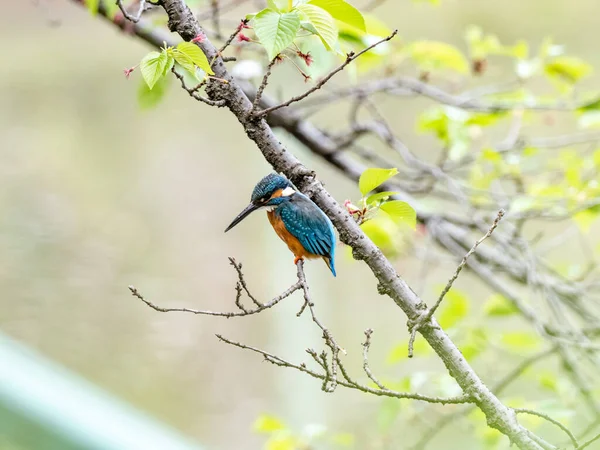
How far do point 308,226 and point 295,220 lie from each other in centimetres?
2

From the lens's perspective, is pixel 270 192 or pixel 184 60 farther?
pixel 270 192

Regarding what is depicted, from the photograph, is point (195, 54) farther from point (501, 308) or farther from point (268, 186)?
point (501, 308)

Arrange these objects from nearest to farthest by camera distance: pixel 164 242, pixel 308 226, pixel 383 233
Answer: pixel 308 226, pixel 383 233, pixel 164 242

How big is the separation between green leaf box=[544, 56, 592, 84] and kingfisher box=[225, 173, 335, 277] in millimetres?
682

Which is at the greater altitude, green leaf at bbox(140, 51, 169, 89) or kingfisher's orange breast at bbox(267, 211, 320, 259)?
kingfisher's orange breast at bbox(267, 211, 320, 259)

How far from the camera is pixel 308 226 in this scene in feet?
1.94

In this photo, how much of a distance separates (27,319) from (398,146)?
39.5 inches

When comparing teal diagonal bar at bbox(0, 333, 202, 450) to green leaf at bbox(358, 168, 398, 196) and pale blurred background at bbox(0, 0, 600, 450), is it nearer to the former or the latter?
green leaf at bbox(358, 168, 398, 196)

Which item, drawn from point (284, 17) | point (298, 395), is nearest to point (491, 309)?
point (298, 395)

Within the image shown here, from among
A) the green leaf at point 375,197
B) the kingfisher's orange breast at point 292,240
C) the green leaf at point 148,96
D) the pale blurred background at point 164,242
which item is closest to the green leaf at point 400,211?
the green leaf at point 375,197

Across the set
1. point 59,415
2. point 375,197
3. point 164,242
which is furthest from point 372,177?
point 164,242

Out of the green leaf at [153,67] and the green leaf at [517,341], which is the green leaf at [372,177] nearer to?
the green leaf at [153,67]

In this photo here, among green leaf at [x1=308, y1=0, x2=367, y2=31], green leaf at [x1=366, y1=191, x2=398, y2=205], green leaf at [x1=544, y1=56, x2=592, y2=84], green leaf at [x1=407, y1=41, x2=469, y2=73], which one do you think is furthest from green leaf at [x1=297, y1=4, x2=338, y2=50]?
green leaf at [x1=544, y1=56, x2=592, y2=84]

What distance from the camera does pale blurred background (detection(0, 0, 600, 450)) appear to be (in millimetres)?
1646
